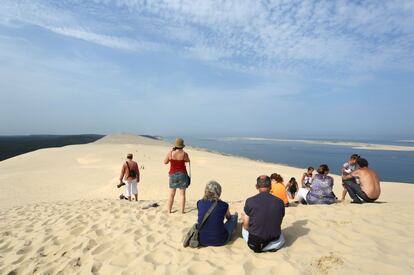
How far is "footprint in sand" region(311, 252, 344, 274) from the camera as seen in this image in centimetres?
446

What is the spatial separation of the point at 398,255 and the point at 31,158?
28786 mm

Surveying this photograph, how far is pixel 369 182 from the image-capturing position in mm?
8305

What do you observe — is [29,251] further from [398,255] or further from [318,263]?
[398,255]

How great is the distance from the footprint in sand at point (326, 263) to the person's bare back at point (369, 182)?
13.6 ft

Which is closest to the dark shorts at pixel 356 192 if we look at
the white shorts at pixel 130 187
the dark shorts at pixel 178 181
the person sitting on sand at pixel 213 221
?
the dark shorts at pixel 178 181

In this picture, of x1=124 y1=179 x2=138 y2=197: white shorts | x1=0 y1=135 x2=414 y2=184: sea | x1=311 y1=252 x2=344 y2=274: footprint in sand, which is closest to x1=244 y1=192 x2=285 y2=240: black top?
x1=311 y1=252 x2=344 y2=274: footprint in sand

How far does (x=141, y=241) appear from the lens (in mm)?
6164

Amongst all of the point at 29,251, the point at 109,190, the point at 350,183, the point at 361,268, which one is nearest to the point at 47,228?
the point at 29,251

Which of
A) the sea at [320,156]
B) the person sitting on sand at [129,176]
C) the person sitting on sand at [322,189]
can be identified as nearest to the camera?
the person sitting on sand at [322,189]

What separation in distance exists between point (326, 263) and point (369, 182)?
4520 mm

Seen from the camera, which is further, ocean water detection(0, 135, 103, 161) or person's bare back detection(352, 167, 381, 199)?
ocean water detection(0, 135, 103, 161)

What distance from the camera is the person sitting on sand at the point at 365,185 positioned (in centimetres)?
827

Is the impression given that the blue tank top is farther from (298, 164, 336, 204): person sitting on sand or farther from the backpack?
the backpack

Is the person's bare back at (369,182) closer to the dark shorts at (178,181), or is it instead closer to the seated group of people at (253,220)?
the seated group of people at (253,220)
